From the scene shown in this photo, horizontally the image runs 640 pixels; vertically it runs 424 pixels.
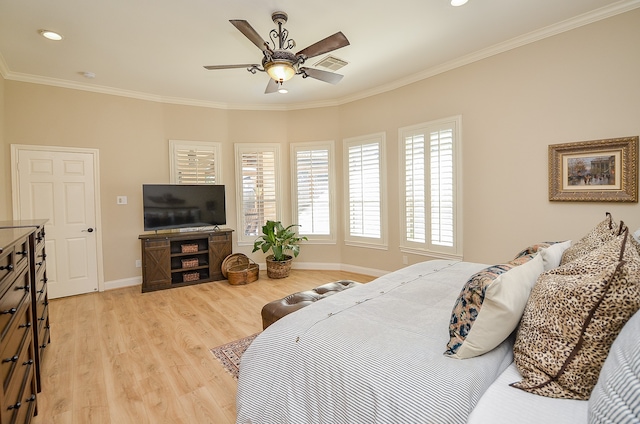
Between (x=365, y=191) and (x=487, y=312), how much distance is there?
3.93 meters

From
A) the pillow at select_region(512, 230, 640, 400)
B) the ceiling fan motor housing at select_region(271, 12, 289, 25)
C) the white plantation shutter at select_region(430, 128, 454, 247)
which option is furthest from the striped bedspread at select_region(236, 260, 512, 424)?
the ceiling fan motor housing at select_region(271, 12, 289, 25)

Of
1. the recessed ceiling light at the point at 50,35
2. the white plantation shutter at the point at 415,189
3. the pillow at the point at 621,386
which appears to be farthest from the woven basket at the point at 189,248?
the pillow at the point at 621,386

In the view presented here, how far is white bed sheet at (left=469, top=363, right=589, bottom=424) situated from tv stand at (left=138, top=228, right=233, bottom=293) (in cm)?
A: 456

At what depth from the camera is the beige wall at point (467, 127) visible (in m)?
2.96

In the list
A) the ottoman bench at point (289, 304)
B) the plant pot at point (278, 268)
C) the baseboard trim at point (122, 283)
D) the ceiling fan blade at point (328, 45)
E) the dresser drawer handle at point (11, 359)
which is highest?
the ceiling fan blade at point (328, 45)

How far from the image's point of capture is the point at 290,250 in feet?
18.0

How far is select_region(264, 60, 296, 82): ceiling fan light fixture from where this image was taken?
2.66 meters

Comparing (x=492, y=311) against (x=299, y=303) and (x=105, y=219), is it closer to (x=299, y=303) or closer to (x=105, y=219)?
(x=299, y=303)

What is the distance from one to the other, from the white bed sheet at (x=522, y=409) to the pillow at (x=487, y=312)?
0.16m

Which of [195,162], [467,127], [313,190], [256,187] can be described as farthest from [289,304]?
[195,162]

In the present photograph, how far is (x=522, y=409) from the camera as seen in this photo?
954mm

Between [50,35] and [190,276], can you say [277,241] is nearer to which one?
[190,276]

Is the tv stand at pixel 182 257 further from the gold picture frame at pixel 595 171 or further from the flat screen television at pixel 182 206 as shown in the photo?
the gold picture frame at pixel 595 171

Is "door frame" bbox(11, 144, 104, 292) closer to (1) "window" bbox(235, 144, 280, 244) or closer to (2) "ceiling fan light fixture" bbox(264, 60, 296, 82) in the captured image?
(1) "window" bbox(235, 144, 280, 244)
